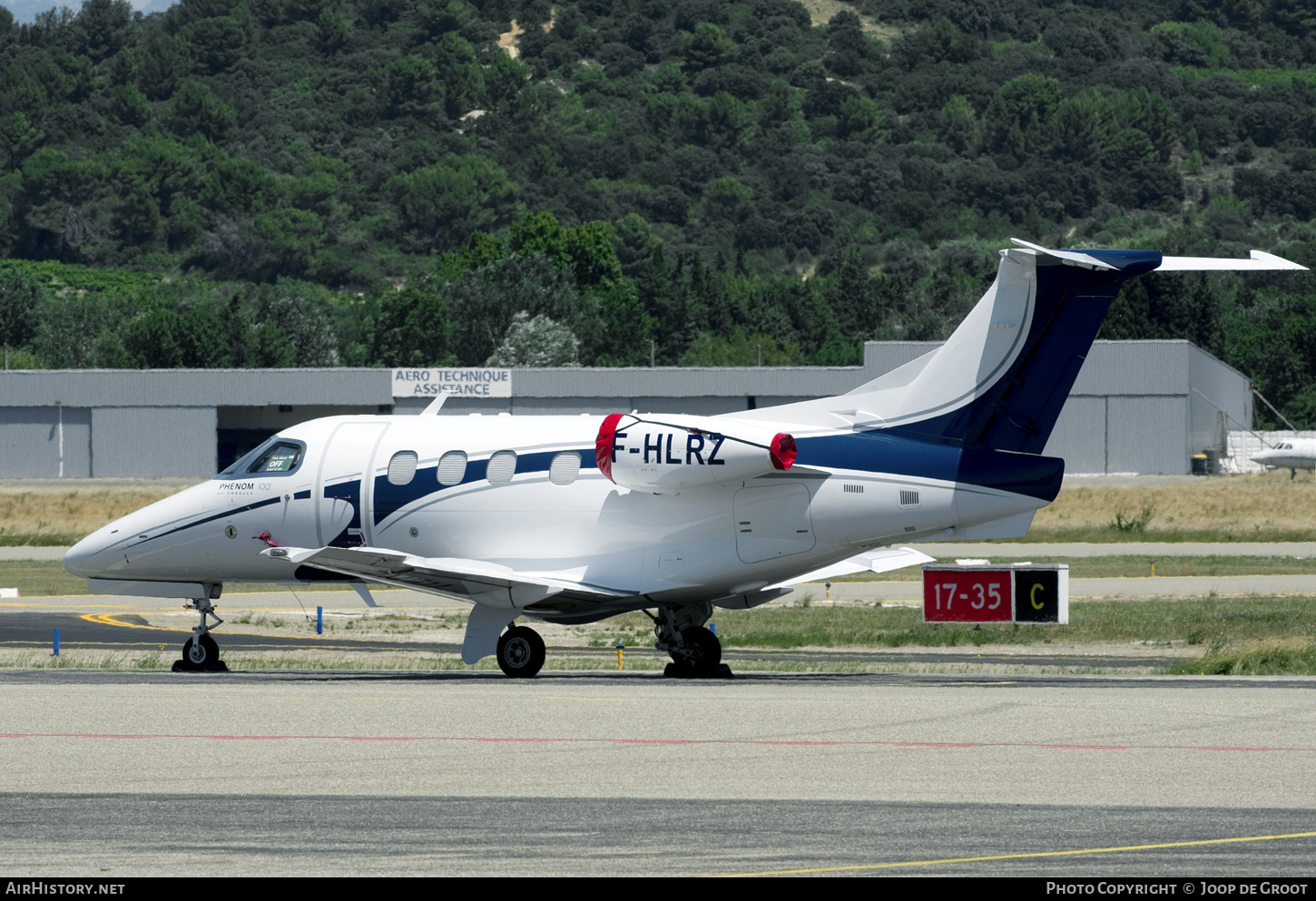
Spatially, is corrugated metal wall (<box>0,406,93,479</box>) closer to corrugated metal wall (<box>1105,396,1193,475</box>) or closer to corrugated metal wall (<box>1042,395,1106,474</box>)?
corrugated metal wall (<box>1042,395,1106,474</box>)

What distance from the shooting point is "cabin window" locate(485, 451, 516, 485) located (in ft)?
84.0

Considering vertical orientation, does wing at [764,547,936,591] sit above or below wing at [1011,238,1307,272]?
below

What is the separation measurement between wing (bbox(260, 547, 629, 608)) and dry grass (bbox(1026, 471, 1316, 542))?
133 ft

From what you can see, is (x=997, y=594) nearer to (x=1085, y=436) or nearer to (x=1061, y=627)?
(x=1061, y=627)

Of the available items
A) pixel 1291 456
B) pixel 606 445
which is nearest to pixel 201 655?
pixel 606 445

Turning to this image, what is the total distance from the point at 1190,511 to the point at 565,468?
55.5m

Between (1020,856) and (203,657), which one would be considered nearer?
(1020,856)

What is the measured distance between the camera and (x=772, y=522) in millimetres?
24141

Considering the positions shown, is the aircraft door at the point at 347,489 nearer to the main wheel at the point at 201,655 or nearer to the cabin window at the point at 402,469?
the cabin window at the point at 402,469

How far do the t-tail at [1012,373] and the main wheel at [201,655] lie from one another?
Answer: 30.2 ft

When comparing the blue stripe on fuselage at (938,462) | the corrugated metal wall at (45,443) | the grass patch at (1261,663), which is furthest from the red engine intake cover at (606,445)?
the corrugated metal wall at (45,443)

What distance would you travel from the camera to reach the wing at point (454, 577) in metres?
23.9

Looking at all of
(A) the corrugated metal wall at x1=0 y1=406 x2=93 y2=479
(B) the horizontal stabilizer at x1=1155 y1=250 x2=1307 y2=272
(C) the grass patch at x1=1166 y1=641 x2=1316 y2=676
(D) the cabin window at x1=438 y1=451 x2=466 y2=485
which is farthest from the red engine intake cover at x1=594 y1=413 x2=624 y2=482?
(A) the corrugated metal wall at x1=0 y1=406 x2=93 y2=479

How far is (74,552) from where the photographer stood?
91.0 feet
